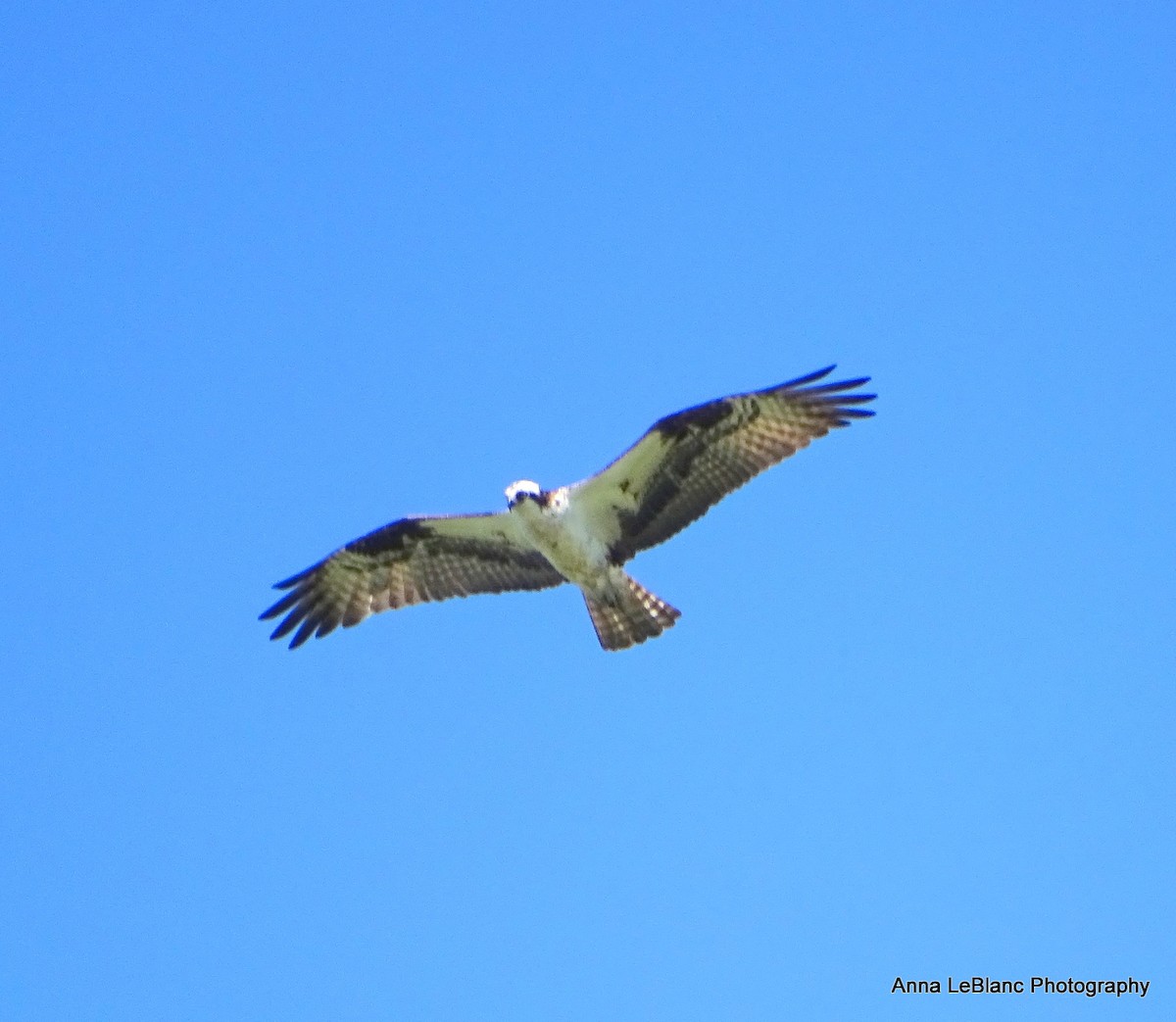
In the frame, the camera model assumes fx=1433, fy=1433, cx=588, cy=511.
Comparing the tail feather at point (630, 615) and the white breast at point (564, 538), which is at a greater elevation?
the white breast at point (564, 538)

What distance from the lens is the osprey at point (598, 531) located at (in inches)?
393

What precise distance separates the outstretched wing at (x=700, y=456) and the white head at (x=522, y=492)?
33cm

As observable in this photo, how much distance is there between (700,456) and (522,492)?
4.34 feet

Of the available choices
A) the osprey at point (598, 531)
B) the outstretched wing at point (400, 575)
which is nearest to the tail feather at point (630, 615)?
the osprey at point (598, 531)

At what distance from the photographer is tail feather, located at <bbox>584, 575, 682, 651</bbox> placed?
10.3 meters

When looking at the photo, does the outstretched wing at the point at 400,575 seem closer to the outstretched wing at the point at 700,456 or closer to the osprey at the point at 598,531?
the osprey at the point at 598,531

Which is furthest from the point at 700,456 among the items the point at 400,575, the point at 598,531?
the point at 400,575

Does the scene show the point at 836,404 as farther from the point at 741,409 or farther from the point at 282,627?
the point at 282,627

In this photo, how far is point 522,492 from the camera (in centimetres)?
976

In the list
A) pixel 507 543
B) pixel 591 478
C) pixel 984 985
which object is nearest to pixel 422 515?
pixel 507 543

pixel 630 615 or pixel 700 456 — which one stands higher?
pixel 700 456

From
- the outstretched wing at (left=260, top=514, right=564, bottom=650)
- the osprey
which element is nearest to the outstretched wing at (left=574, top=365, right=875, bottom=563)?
the osprey

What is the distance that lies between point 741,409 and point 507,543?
199cm

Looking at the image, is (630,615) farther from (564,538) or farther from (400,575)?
(400,575)
